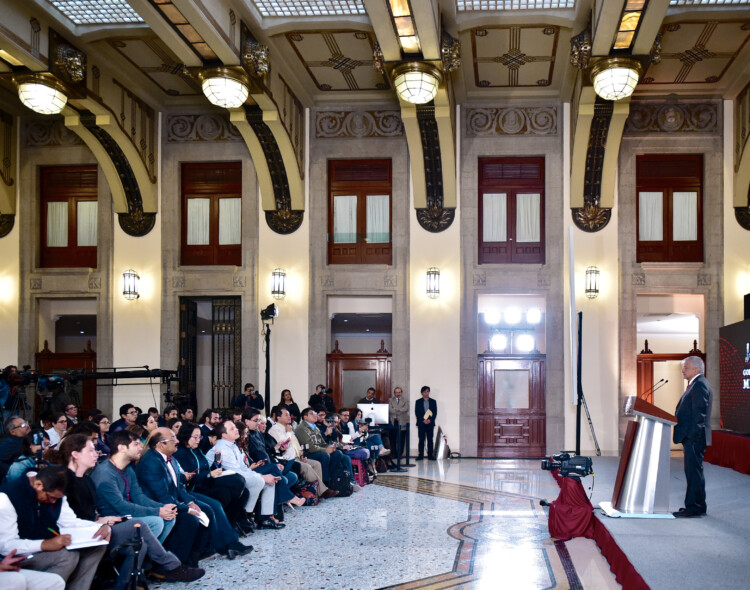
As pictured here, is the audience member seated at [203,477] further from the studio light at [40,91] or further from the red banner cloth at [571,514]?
the studio light at [40,91]

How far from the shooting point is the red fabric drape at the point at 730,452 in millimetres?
11125

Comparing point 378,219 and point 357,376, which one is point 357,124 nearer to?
point 378,219

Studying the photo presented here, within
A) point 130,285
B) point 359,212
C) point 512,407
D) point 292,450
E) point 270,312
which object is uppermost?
point 359,212

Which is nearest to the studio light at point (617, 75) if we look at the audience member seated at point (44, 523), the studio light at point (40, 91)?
the studio light at point (40, 91)

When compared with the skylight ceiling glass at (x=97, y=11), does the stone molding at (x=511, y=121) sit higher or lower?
lower

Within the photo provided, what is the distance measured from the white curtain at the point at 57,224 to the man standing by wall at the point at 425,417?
7511 mm

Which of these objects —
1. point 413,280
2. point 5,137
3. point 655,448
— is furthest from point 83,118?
point 655,448

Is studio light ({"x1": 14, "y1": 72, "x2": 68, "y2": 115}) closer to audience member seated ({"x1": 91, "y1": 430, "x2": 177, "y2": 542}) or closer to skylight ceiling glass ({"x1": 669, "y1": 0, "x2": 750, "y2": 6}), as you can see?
audience member seated ({"x1": 91, "y1": 430, "x2": 177, "y2": 542})

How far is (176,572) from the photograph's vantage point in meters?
6.30

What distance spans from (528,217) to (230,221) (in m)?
5.65

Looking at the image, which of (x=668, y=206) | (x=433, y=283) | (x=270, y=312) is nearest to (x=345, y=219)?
(x=433, y=283)

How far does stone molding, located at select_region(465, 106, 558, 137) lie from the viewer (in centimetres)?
1545

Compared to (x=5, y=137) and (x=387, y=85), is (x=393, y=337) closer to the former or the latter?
(x=387, y=85)

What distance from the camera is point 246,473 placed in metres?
8.08
